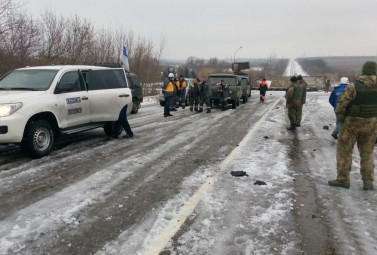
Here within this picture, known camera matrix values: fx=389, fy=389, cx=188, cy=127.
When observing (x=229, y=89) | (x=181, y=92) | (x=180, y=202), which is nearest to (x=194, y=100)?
(x=181, y=92)

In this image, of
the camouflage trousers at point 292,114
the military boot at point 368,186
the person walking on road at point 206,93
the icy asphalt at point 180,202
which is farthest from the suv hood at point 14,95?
the person walking on road at point 206,93

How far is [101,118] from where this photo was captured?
30.6ft

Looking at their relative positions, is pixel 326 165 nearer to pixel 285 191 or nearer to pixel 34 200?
pixel 285 191

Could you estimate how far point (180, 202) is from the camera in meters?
5.08

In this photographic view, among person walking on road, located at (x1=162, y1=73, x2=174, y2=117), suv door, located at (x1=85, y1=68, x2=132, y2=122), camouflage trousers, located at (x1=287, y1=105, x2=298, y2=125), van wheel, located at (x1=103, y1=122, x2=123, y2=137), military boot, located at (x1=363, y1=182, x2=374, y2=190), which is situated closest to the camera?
military boot, located at (x1=363, y1=182, x2=374, y2=190)

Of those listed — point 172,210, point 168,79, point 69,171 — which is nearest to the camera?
point 172,210

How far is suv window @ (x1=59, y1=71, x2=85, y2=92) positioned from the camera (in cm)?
835

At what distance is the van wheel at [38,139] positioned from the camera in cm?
732

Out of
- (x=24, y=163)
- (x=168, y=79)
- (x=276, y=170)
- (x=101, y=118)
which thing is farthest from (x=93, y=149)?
(x=168, y=79)

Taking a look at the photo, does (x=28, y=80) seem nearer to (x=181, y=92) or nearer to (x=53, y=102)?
(x=53, y=102)

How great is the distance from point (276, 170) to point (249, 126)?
6.09 meters

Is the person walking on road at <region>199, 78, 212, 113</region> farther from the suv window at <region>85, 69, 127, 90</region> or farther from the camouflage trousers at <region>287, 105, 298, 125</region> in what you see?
the suv window at <region>85, 69, 127, 90</region>

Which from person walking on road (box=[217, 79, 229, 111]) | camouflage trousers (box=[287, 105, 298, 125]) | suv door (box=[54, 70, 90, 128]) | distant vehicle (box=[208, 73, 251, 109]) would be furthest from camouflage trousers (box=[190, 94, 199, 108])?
suv door (box=[54, 70, 90, 128])

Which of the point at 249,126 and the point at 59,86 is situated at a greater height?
the point at 59,86
